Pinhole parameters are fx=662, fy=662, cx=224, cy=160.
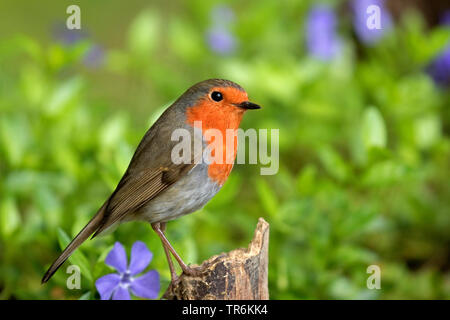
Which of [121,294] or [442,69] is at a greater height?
[442,69]

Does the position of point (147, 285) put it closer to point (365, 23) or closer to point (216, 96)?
point (216, 96)

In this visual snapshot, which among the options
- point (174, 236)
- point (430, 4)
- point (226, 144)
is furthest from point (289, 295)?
point (430, 4)

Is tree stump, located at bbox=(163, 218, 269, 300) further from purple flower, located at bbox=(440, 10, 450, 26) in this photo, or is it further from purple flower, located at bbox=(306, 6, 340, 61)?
purple flower, located at bbox=(440, 10, 450, 26)

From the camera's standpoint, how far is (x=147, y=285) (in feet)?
6.75

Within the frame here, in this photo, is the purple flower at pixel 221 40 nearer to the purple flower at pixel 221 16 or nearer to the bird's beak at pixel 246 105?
the purple flower at pixel 221 16

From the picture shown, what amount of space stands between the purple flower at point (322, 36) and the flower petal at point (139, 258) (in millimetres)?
2426

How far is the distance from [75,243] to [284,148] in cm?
195

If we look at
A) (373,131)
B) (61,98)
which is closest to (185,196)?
(373,131)

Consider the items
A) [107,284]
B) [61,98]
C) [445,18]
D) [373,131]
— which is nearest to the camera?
[107,284]

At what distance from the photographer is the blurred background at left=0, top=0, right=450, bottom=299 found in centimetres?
258

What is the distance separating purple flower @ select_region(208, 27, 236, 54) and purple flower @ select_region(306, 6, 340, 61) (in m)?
0.54

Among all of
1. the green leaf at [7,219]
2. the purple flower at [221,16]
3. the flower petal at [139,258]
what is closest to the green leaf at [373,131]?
the flower petal at [139,258]
